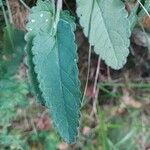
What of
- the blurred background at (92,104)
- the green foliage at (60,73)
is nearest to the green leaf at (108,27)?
the green foliage at (60,73)

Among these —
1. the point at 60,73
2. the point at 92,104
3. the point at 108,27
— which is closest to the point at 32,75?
the point at 60,73

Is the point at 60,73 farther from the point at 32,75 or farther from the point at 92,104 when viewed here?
the point at 92,104

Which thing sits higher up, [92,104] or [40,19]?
[40,19]

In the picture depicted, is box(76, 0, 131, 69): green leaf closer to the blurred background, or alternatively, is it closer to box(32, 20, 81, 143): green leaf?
box(32, 20, 81, 143): green leaf

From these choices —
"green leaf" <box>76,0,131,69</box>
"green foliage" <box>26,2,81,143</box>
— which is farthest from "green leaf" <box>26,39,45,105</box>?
"green leaf" <box>76,0,131,69</box>

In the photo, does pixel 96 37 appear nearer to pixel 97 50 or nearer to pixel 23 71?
pixel 97 50

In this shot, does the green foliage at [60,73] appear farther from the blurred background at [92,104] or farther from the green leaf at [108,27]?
A: the blurred background at [92,104]

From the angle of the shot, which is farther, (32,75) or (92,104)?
(92,104)
